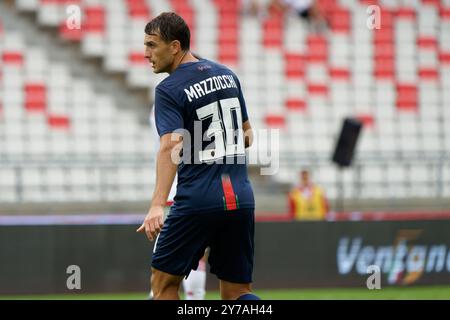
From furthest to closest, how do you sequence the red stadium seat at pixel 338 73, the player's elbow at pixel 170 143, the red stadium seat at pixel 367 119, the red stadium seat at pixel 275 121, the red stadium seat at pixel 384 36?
the red stadium seat at pixel 384 36 < the red stadium seat at pixel 338 73 < the red stadium seat at pixel 367 119 < the red stadium seat at pixel 275 121 < the player's elbow at pixel 170 143

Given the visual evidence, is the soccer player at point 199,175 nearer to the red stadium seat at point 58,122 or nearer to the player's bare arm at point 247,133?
the player's bare arm at point 247,133

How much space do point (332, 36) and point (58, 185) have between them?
7165 mm

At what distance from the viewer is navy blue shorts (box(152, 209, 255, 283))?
638 cm

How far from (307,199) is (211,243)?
358 inches

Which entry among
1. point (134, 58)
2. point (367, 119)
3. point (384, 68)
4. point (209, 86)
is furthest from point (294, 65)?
point (209, 86)

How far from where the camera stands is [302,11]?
1956 centimetres

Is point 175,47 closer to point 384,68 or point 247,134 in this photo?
point 247,134

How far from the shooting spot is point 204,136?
6.45 m

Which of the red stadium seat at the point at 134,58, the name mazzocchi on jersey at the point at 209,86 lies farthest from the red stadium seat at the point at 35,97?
the name mazzocchi on jersey at the point at 209,86

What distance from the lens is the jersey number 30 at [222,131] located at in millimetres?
6449

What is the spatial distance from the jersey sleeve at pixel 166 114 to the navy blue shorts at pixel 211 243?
0.58 metres
